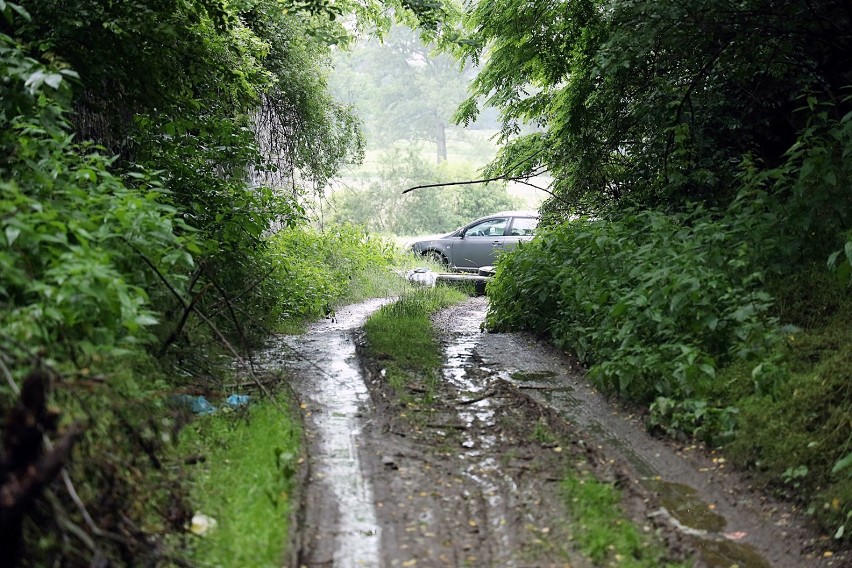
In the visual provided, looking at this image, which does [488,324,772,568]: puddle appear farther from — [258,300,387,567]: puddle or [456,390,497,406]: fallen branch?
[258,300,387,567]: puddle

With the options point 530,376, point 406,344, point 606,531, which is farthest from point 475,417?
point 406,344

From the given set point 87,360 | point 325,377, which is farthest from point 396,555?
point 325,377

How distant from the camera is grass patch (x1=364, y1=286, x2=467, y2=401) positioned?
7285 mm

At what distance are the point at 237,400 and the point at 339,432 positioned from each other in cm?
89

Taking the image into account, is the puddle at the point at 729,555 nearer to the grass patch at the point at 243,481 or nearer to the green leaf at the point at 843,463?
Answer: the green leaf at the point at 843,463

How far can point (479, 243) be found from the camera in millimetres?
19484

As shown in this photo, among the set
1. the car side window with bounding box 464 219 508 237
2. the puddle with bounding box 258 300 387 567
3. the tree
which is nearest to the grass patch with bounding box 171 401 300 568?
the puddle with bounding box 258 300 387 567

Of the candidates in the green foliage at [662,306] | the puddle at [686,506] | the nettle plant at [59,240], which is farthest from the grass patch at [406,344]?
the nettle plant at [59,240]

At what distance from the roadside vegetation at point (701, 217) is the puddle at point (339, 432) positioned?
236 cm

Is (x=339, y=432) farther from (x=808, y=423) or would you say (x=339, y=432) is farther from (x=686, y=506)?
(x=808, y=423)

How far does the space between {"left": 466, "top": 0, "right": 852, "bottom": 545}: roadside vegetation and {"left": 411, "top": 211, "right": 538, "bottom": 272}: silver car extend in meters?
6.07

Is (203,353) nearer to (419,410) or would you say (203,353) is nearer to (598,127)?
(419,410)

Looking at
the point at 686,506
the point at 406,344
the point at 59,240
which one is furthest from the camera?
the point at 406,344

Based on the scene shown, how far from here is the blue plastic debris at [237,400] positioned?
19.3 feet
